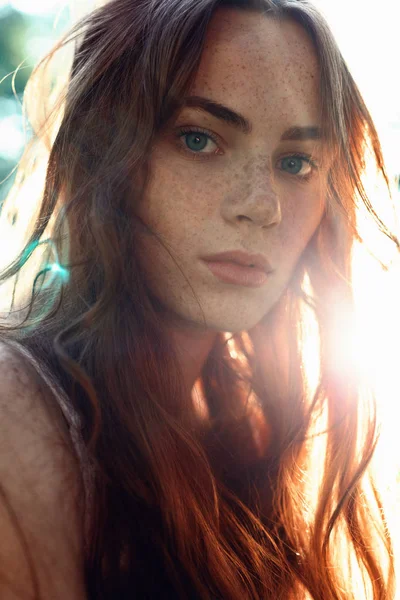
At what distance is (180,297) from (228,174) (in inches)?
10.8

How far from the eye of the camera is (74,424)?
1.26m

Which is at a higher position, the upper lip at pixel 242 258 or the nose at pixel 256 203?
the nose at pixel 256 203

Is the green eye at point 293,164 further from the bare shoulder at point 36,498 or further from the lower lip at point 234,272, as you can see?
the bare shoulder at point 36,498

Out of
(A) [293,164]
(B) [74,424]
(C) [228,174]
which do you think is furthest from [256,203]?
(B) [74,424]

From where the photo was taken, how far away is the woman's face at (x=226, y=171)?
143cm

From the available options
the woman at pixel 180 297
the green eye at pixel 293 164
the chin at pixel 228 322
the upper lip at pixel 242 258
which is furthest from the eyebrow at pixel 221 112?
the chin at pixel 228 322

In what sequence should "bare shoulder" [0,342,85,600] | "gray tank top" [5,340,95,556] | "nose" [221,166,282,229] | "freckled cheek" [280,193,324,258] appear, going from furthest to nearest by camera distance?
"freckled cheek" [280,193,324,258] → "nose" [221,166,282,229] → "gray tank top" [5,340,95,556] → "bare shoulder" [0,342,85,600]

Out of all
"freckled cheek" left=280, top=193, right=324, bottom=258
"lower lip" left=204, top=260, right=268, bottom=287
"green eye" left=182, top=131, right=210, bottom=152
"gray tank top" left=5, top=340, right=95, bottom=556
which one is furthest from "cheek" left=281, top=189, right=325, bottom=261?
"gray tank top" left=5, top=340, right=95, bottom=556

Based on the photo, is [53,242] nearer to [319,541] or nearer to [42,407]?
[42,407]

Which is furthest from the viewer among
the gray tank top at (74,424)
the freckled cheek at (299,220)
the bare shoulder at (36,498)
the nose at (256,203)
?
the freckled cheek at (299,220)

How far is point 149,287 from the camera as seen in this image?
1.49 meters

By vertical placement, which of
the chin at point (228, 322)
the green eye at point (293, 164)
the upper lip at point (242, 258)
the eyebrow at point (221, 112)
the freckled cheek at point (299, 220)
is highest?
the eyebrow at point (221, 112)

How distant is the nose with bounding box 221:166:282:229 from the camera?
1.43 meters

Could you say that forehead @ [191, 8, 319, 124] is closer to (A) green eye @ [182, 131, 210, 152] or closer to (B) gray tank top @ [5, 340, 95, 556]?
(A) green eye @ [182, 131, 210, 152]
